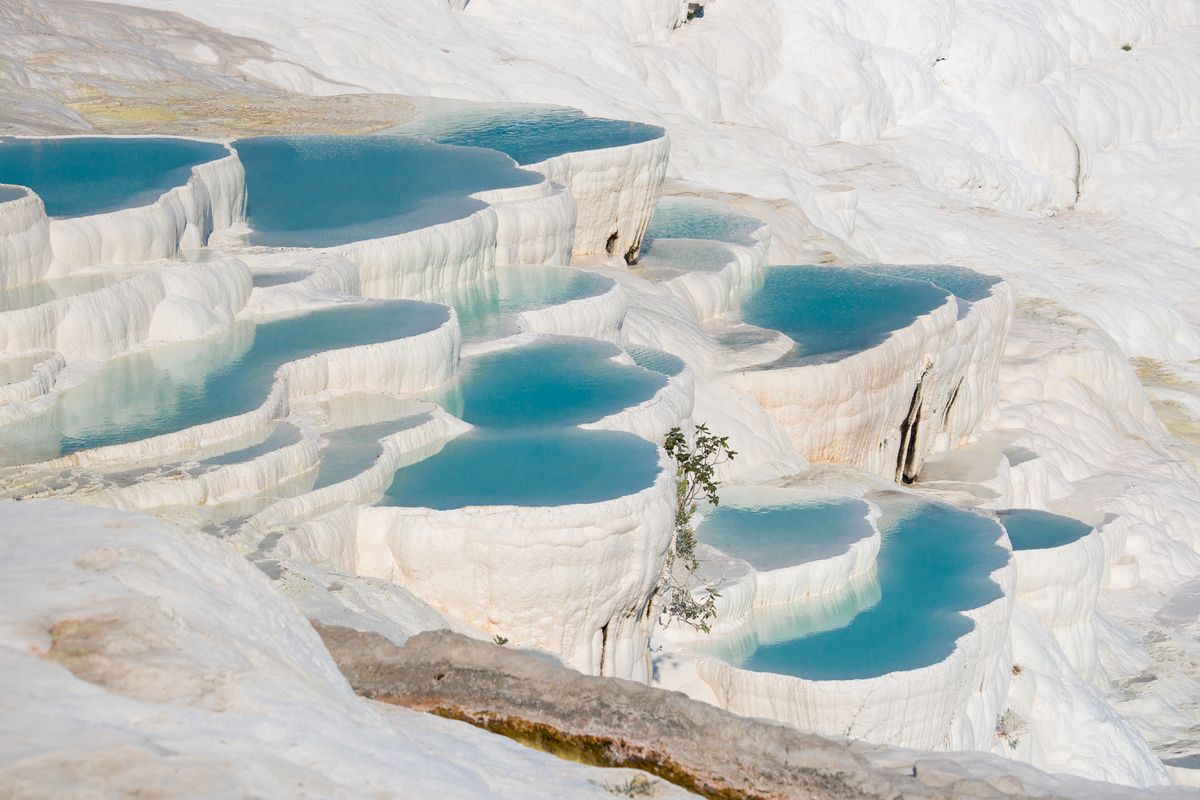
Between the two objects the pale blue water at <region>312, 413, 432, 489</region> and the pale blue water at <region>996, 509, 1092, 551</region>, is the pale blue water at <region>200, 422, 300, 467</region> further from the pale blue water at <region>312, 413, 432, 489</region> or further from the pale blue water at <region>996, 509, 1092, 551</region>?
the pale blue water at <region>996, 509, 1092, 551</region>

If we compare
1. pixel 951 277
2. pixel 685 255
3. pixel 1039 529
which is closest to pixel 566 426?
pixel 1039 529

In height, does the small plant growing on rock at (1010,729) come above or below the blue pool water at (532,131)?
below

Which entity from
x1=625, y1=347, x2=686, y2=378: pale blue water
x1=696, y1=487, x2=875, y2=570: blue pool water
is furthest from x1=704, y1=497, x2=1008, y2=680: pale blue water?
x1=625, y1=347, x2=686, y2=378: pale blue water

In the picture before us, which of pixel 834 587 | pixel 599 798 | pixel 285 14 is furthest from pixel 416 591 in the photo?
pixel 285 14

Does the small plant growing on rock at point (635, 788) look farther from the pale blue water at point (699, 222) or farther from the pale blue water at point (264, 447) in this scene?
the pale blue water at point (699, 222)

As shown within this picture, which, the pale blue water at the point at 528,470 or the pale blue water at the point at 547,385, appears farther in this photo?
the pale blue water at the point at 547,385

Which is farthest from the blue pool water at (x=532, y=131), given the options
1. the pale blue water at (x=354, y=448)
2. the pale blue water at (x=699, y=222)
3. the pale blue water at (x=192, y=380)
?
the pale blue water at (x=354, y=448)
